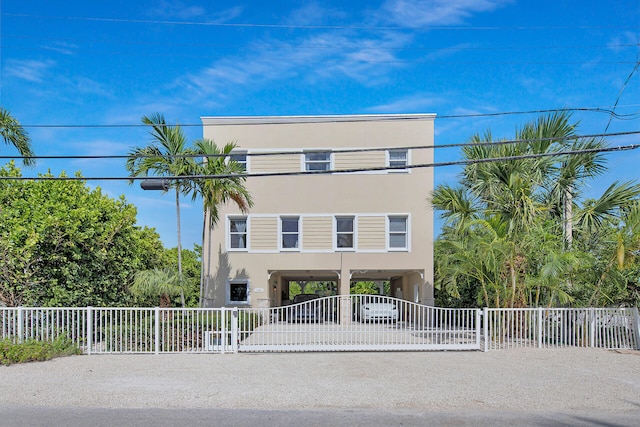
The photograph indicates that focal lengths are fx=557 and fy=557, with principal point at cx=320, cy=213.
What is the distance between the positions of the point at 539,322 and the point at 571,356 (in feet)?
4.30

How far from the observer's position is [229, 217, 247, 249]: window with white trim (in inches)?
970

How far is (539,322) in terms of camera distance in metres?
14.6

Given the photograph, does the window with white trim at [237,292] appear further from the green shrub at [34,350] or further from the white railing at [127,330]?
the green shrub at [34,350]

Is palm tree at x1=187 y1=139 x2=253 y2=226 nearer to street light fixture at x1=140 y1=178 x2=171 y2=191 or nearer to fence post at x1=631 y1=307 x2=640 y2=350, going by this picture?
street light fixture at x1=140 y1=178 x2=171 y2=191

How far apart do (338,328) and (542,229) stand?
6.50 m

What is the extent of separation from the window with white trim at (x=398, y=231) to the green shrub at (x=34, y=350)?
14255mm

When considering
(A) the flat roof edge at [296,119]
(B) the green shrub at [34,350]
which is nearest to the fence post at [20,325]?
(B) the green shrub at [34,350]

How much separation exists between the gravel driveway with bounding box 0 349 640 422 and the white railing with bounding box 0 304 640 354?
1.64 feet

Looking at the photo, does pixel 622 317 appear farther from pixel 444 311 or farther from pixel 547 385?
pixel 547 385

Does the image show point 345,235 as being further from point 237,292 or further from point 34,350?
point 34,350

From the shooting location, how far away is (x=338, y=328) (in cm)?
1430

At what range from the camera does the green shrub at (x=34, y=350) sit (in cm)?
1223

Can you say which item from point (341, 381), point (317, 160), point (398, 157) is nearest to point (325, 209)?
point (317, 160)

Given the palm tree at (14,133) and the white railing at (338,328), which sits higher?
the palm tree at (14,133)
